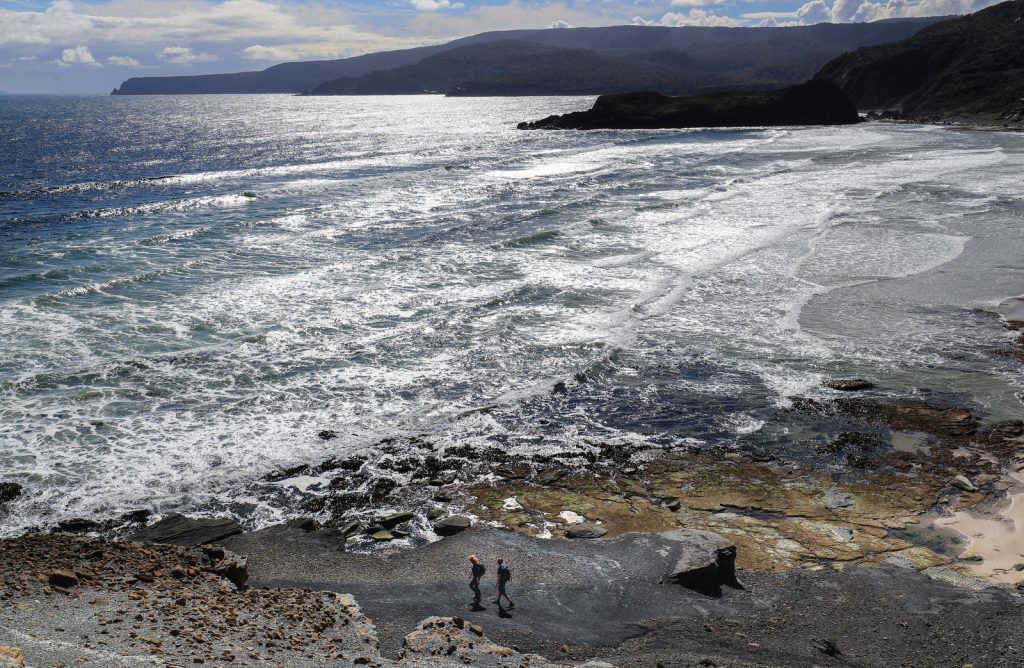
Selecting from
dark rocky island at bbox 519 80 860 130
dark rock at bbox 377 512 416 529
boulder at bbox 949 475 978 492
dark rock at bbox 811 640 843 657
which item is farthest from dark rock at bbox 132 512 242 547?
dark rocky island at bbox 519 80 860 130

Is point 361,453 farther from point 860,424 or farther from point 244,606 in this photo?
point 860,424

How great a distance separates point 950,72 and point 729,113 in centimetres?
3734

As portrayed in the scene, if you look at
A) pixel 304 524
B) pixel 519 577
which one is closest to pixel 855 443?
pixel 519 577

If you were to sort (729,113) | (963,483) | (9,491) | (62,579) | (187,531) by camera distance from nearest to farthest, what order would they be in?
(62,579)
(187,531)
(9,491)
(963,483)
(729,113)

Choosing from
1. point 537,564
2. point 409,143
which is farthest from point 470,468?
point 409,143

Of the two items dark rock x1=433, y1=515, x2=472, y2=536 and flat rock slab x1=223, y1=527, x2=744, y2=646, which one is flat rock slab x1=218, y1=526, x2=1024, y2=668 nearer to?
flat rock slab x1=223, y1=527, x2=744, y2=646

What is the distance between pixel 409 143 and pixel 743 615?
9554 centimetres

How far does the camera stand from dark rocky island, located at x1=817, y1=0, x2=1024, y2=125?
4323 inches

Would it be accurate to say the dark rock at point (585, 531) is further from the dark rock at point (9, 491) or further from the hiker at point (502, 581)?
the dark rock at point (9, 491)

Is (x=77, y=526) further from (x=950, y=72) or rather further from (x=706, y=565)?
(x=950, y=72)

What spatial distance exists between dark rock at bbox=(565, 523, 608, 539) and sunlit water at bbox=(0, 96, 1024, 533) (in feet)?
11.9

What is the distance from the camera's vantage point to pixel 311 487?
16750mm

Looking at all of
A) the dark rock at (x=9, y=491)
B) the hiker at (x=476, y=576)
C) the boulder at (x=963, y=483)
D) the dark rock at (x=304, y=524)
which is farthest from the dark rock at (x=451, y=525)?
the boulder at (x=963, y=483)

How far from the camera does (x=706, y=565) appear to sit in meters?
13.0
